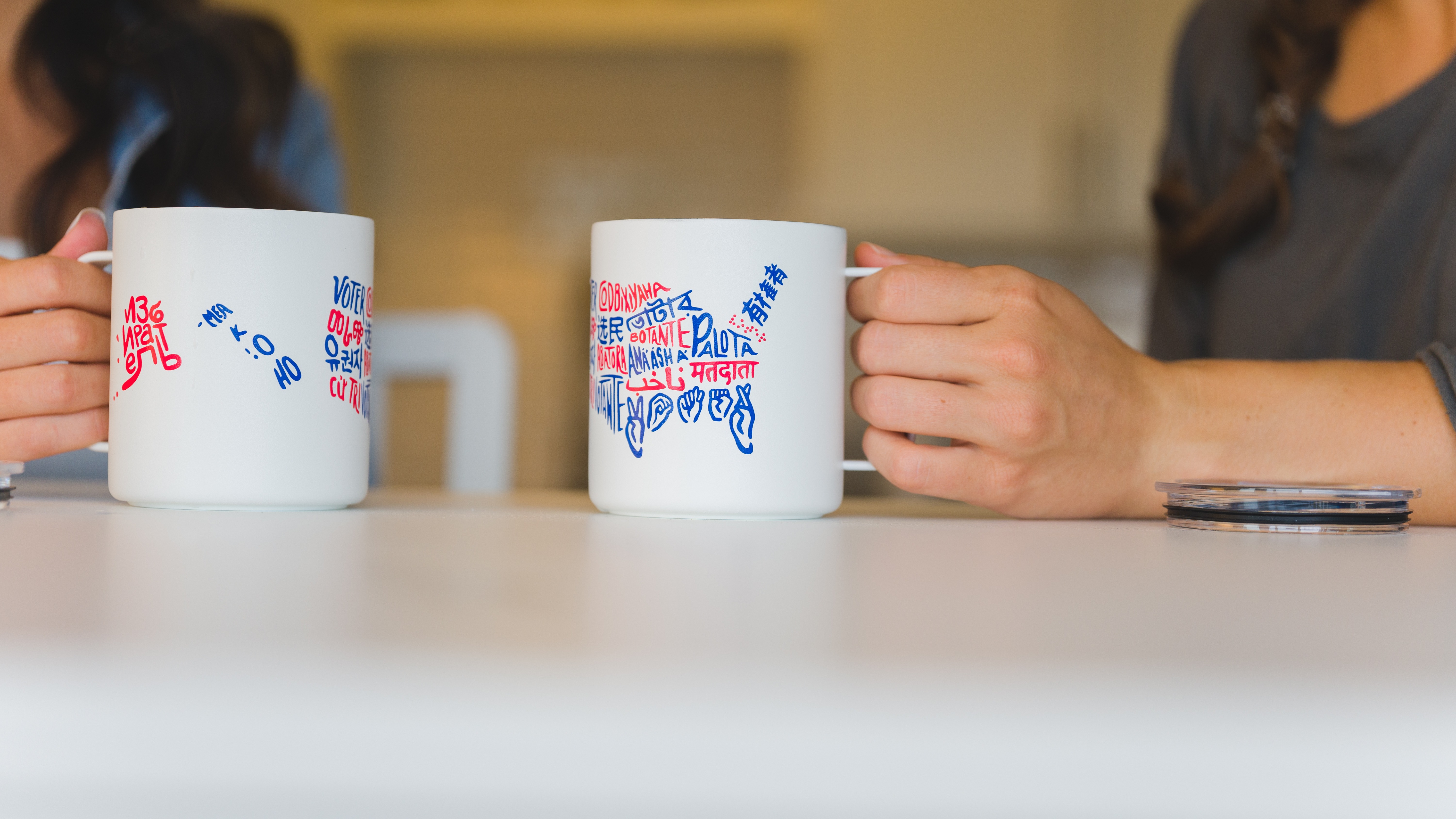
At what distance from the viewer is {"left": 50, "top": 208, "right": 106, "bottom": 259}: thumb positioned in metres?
0.61

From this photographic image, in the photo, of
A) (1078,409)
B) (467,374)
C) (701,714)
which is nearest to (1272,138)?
(1078,409)

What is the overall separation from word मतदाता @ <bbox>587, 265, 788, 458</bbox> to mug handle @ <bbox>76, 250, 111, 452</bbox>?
27 cm

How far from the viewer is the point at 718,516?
543 millimetres

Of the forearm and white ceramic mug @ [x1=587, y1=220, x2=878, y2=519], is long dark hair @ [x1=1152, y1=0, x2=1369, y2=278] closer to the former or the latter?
the forearm

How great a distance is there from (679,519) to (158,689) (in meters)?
0.35

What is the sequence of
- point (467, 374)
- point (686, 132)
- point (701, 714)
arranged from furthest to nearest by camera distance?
point (686, 132) < point (467, 374) < point (701, 714)

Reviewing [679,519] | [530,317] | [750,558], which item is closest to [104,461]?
[679,519]

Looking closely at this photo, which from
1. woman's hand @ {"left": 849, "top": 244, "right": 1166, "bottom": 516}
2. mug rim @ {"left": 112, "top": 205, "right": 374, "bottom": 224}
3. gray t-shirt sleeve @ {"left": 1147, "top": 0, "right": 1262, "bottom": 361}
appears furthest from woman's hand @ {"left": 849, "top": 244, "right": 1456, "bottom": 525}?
gray t-shirt sleeve @ {"left": 1147, "top": 0, "right": 1262, "bottom": 361}

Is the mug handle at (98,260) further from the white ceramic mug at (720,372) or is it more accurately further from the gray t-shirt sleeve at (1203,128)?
the gray t-shirt sleeve at (1203,128)

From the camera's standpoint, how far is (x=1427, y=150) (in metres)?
1.01

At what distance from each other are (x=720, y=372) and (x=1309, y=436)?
333 mm

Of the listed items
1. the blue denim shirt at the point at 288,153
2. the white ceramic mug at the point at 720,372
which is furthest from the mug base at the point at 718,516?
the blue denim shirt at the point at 288,153

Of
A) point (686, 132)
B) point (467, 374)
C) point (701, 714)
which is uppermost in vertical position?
point (686, 132)

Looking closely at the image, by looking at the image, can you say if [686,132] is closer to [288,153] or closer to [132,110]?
[288,153]
